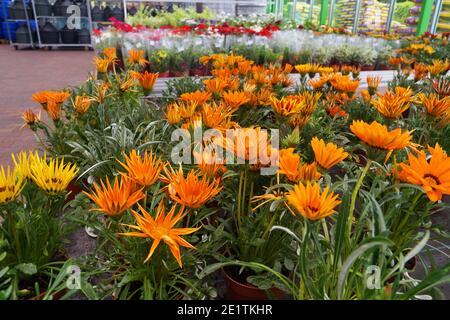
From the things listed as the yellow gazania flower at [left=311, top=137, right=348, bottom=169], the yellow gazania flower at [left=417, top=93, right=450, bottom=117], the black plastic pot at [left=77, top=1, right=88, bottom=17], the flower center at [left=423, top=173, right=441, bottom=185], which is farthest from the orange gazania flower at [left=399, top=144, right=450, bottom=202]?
the black plastic pot at [left=77, top=1, right=88, bottom=17]

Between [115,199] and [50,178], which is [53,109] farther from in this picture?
[115,199]

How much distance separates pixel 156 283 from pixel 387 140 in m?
0.61

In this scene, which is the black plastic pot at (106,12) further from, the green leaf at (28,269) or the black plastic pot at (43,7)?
the green leaf at (28,269)

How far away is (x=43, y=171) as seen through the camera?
770 millimetres

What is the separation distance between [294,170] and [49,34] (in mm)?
8465

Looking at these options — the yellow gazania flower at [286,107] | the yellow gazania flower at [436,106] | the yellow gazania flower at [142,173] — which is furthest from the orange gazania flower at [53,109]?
the yellow gazania flower at [436,106]

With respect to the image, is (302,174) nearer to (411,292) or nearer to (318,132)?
(411,292)

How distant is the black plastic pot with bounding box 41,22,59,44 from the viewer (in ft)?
24.8

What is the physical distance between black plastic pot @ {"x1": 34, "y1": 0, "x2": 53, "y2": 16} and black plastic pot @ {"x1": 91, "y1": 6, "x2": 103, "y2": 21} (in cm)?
91

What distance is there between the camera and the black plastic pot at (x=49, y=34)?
7546 millimetres

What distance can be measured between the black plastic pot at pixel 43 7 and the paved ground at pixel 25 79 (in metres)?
0.89

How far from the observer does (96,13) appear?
7832 mm

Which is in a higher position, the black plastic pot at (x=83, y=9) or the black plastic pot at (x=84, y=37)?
the black plastic pot at (x=83, y=9)

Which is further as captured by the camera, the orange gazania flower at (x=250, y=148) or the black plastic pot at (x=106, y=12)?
the black plastic pot at (x=106, y=12)
